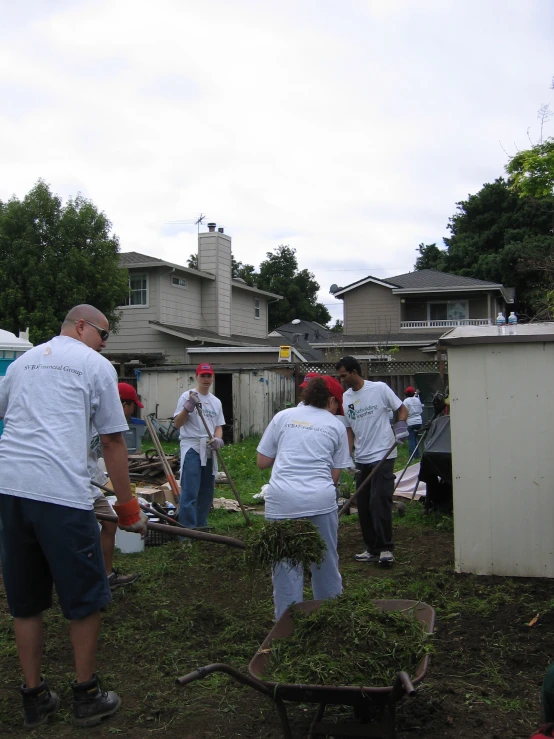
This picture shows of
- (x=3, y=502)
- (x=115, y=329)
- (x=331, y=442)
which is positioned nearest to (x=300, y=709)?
(x=331, y=442)

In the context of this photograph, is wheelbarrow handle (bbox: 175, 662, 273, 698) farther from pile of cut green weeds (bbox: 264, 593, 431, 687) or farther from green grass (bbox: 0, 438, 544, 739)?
green grass (bbox: 0, 438, 544, 739)

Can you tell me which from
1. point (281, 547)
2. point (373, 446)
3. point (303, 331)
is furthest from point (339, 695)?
point (303, 331)

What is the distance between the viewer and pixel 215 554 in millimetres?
7102

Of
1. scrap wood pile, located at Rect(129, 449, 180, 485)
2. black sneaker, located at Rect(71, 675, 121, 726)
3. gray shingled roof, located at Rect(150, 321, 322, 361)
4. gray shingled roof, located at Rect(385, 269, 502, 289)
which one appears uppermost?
gray shingled roof, located at Rect(385, 269, 502, 289)

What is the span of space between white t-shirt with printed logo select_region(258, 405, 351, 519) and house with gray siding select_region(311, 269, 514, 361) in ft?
80.0

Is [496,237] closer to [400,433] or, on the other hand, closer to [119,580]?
[400,433]

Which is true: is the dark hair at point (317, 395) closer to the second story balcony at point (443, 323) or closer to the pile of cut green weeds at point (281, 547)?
the pile of cut green weeds at point (281, 547)

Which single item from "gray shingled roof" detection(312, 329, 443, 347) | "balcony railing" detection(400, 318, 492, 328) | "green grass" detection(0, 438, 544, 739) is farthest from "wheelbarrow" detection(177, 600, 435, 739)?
"balcony railing" detection(400, 318, 492, 328)

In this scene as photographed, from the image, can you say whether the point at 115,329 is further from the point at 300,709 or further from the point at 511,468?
the point at 300,709

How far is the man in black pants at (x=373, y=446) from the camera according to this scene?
667cm

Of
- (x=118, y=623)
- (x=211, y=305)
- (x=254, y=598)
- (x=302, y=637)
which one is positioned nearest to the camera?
(x=302, y=637)

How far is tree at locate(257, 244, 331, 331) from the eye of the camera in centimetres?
5638

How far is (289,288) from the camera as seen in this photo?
56.6 meters

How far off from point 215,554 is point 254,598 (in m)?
1.44
